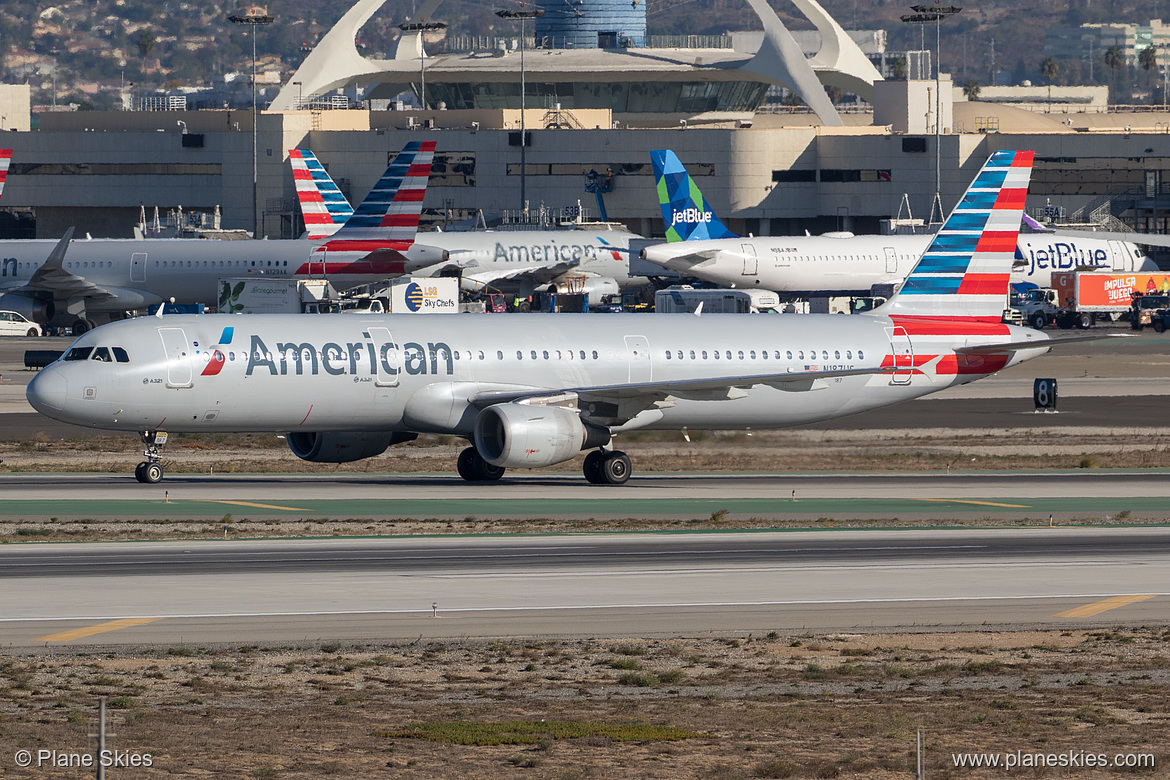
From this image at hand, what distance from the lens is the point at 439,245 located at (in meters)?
117

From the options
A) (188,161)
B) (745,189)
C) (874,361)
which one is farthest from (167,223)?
(874,361)

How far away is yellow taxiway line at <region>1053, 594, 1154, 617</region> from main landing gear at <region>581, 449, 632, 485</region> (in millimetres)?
18194

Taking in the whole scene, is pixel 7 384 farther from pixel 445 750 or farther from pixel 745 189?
pixel 745 189

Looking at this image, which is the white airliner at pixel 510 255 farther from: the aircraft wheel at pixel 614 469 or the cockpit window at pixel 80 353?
the cockpit window at pixel 80 353

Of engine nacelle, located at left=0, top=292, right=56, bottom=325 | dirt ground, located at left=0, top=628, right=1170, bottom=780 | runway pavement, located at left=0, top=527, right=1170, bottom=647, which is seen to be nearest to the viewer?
dirt ground, located at left=0, top=628, right=1170, bottom=780

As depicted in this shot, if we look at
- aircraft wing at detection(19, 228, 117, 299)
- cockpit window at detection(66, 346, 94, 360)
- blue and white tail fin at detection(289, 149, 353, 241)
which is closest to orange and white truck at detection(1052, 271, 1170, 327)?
blue and white tail fin at detection(289, 149, 353, 241)

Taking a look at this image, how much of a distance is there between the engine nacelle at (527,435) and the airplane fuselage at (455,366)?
1.33 metres

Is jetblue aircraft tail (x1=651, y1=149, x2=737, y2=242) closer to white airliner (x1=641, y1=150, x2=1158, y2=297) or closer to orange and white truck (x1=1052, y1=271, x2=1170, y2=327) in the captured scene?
white airliner (x1=641, y1=150, x2=1158, y2=297)

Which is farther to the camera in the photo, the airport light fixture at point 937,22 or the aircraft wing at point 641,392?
the airport light fixture at point 937,22

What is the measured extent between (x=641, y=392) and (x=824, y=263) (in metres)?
75.7

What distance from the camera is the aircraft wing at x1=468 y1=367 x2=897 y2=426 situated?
4262cm

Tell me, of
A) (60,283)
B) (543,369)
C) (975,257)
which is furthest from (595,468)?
(60,283)

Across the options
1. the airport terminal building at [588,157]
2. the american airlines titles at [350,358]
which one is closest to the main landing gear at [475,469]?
the american airlines titles at [350,358]

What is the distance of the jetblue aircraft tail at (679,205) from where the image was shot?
390ft
